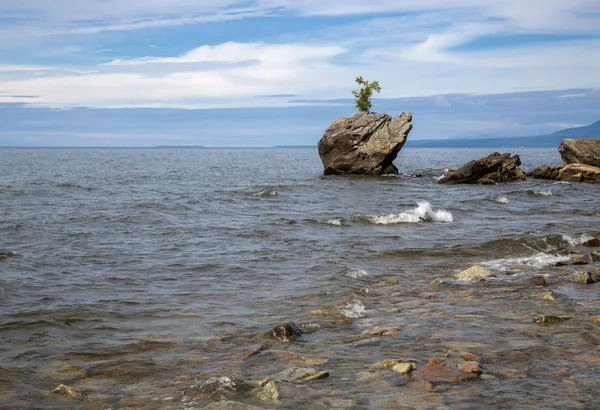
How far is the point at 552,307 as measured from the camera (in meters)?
12.2

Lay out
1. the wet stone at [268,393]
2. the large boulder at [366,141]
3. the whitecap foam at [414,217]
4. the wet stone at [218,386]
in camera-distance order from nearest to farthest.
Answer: the wet stone at [268,393]
the wet stone at [218,386]
the whitecap foam at [414,217]
the large boulder at [366,141]

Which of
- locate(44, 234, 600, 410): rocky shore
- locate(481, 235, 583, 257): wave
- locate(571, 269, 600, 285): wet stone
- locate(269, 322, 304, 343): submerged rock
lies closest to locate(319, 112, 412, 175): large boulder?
locate(481, 235, 583, 257): wave

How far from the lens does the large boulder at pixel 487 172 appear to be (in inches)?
2307

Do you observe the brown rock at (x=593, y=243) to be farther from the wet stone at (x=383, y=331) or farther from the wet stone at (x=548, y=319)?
the wet stone at (x=383, y=331)

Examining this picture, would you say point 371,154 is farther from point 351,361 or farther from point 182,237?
point 351,361

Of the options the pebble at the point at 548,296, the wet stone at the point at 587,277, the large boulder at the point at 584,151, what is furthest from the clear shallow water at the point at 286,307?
the large boulder at the point at 584,151

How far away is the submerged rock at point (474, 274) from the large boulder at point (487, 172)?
142ft

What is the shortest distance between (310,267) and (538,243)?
9.34 m

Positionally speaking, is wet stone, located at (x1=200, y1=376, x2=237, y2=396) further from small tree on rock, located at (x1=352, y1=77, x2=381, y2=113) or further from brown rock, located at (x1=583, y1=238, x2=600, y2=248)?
small tree on rock, located at (x1=352, y1=77, x2=381, y2=113)

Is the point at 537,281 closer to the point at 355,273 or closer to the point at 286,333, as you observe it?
the point at 355,273

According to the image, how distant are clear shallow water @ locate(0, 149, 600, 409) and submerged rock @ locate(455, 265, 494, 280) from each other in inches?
21.1

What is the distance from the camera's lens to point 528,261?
18375 mm

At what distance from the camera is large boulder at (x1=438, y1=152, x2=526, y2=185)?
58.6 m

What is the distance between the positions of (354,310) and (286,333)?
8.35 ft
